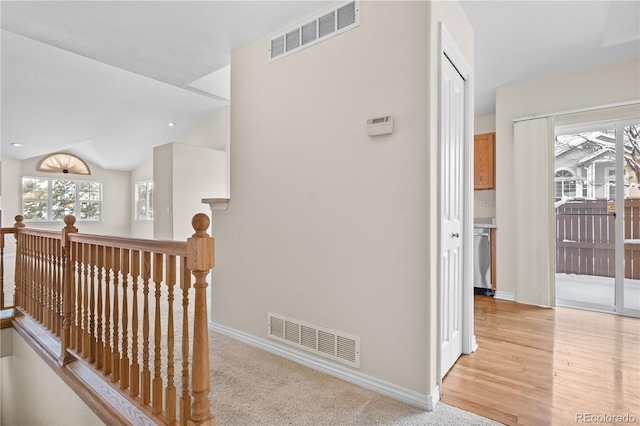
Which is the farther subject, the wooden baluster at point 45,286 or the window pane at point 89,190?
the window pane at point 89,190

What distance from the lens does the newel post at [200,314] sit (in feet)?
4.33

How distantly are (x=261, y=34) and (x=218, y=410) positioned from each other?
2685mm

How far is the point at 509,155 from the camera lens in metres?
4.10

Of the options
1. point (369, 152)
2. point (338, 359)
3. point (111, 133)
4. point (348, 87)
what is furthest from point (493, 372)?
point (111, 133)

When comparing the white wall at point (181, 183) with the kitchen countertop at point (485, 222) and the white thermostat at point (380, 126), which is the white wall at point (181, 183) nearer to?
the kitchen countertop at point (485, 222)

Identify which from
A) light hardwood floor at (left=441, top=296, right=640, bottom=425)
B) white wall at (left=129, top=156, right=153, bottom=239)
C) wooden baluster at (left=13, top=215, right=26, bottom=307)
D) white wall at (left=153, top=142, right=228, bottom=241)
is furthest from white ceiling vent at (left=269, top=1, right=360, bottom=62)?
white wall at (left=129, top=156, right=153, bottom=239)

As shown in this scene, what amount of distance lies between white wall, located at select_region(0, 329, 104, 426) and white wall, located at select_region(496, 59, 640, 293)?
4.29m

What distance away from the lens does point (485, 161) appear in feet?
14.9

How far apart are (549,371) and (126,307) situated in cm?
265

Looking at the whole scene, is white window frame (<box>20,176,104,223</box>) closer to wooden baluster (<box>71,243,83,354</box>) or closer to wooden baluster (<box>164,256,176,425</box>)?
wooden baluster (<box>71,243,83,354</box>)

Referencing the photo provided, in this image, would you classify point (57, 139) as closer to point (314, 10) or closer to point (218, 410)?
point (314, 10)

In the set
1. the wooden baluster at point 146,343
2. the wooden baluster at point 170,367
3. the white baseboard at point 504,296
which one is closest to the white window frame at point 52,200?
the wooden baluster at point 146,343

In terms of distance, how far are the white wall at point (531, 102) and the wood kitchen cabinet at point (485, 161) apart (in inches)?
12.1

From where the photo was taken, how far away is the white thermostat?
1.95 m
